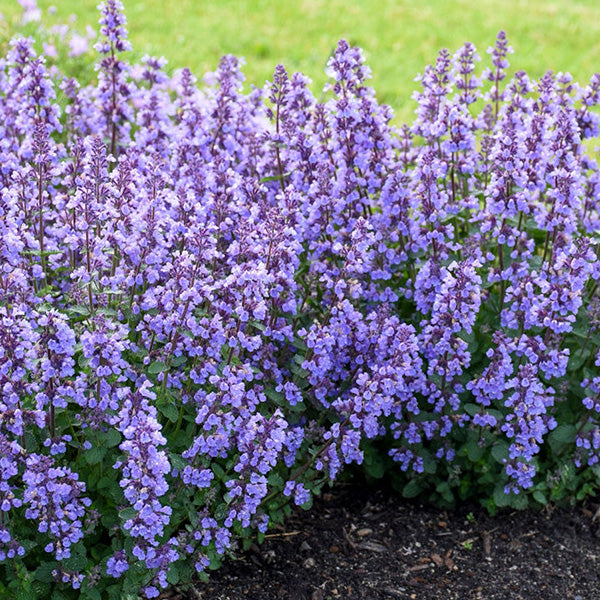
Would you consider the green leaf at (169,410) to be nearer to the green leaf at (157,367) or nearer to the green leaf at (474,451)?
the green leaf at (157,367)

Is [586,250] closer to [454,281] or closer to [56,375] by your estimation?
[454,281]

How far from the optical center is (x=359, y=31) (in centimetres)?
1116

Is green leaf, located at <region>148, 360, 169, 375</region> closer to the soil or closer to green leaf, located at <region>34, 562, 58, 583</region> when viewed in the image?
green leaf, located at <region>34, 562, 58, 583</region>

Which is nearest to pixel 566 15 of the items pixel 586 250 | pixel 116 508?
pixel 586 250

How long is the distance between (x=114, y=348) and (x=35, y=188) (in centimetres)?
125

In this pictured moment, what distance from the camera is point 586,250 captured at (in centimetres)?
360

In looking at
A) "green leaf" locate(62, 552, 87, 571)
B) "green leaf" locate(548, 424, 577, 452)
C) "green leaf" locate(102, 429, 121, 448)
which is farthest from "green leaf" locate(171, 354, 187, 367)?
"green leaf" locate(548, 424, 577, 452)

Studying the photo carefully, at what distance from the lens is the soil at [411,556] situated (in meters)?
3.79

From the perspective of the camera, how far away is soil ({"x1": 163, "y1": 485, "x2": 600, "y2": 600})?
149 inches

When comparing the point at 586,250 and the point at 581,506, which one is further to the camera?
the point at 581,506

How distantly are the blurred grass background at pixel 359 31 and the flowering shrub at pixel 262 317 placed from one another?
4637mm

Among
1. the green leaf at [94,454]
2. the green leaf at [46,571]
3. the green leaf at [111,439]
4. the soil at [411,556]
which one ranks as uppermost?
the green leaf at [111,439]

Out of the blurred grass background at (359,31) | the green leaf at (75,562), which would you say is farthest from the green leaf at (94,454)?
the blurred grass background at (359,31)

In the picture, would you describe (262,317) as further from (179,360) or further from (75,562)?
(75,562)
